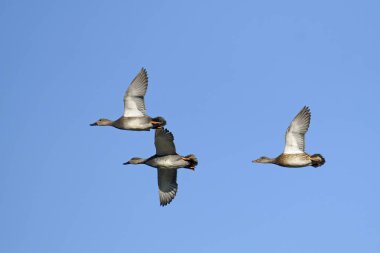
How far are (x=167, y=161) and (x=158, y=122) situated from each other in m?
2.20

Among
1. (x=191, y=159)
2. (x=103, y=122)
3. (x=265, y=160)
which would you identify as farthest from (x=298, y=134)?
(x=103, y=122)

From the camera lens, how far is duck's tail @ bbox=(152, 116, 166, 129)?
41906 millimetres

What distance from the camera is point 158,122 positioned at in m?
42.0

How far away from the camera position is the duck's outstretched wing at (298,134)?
41250 mm

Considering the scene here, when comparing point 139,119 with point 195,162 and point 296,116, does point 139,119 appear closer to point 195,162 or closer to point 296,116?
point 195,162

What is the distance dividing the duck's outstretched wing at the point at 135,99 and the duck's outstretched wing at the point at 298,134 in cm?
682

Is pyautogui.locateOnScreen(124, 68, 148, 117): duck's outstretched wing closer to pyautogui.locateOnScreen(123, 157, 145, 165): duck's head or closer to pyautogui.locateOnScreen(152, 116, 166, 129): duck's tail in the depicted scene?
pyautogui.locateOnScreen(152, 116, 166, 129): duck's tail

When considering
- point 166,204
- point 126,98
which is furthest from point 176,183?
point 126,98

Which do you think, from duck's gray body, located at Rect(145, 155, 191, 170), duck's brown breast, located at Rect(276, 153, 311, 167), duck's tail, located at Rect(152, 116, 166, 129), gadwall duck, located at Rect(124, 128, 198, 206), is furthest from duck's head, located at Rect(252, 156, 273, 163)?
duck's tail, located at Rect(152, 116, 166, 129)

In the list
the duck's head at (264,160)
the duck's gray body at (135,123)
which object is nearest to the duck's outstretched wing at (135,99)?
the duck's gray body at (135,123)

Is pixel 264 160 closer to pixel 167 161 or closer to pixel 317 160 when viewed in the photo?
pixel 317 160

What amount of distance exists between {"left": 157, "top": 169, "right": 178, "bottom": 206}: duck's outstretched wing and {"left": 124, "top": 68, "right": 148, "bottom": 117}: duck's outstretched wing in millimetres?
2865

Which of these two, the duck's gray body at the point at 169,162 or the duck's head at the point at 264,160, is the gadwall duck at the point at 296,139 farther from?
the duck's gray body at the point at 169,162

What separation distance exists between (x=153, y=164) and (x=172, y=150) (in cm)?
129
